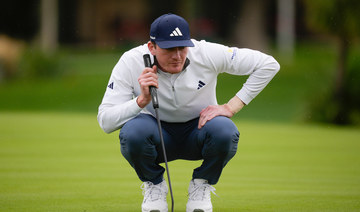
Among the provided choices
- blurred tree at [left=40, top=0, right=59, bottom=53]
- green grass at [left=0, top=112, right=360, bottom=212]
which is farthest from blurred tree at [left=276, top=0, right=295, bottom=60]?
green grass at [left=0, top=112, right=360, bottom=212]

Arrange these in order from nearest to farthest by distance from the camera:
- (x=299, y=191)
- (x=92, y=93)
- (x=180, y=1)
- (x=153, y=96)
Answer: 1. (x=153, y=96)
2. (x=299, y=191)
3. (x=92, y=93)
4. (x=180, y=1)

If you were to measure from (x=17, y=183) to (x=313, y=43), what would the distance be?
1073 inches

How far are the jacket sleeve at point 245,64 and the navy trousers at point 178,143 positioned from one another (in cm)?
38

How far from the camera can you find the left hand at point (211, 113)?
457cm

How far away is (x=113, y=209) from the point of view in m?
4.77

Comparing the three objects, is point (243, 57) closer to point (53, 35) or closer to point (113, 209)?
Result: point (113, 209)

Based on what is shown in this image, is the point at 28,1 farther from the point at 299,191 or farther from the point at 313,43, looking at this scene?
the point at 299,191

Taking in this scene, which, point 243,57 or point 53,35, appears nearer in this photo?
point 243,57

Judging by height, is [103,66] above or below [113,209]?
below

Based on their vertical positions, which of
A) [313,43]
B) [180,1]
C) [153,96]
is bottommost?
[313,43]

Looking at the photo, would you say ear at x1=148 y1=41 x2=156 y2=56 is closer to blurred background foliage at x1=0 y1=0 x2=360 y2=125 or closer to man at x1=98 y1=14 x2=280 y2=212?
man at x1=98 y1=14 x2=280 y2=212

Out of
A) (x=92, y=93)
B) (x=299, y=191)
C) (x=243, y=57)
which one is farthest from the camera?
(x=92, y=93)

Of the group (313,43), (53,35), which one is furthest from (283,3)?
(53,35)

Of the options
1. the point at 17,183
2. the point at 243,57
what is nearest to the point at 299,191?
the point at 243,57
